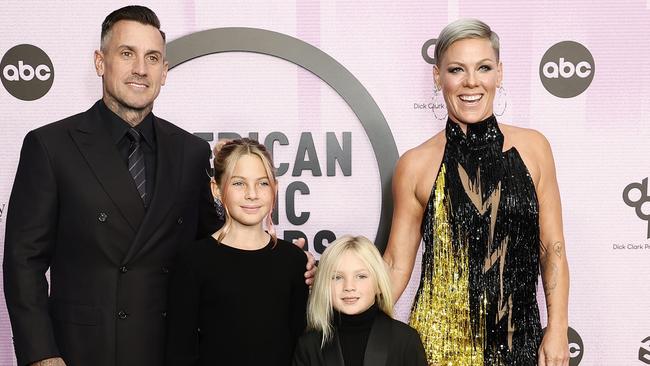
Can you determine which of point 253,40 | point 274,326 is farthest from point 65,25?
point 274,326

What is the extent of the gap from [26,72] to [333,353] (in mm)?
1839

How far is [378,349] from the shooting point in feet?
5.89

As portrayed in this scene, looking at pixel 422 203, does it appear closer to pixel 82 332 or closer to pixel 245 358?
pixel 245 358

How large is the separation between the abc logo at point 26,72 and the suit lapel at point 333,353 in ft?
5.66

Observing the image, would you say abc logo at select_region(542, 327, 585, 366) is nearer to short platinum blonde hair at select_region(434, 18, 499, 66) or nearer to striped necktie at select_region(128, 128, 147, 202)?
short platinum blonde hair at select_region(434, 18, 499, 66)

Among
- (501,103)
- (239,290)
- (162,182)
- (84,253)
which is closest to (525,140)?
(501,103)

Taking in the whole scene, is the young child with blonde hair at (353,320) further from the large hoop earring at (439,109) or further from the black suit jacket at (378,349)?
the large hoop earring at (439,109)

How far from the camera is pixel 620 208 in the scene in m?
2.68

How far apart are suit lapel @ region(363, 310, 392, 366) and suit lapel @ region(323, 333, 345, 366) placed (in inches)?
2.8

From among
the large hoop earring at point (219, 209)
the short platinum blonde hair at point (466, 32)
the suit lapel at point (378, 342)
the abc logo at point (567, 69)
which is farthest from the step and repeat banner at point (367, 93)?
the suit lapel at point (378, 342)

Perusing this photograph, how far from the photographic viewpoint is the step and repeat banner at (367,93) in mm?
2645

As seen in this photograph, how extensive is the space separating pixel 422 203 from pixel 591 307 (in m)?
1.19

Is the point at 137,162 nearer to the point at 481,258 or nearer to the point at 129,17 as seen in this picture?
the point at 129,17

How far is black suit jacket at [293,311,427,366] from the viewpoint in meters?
1.79
